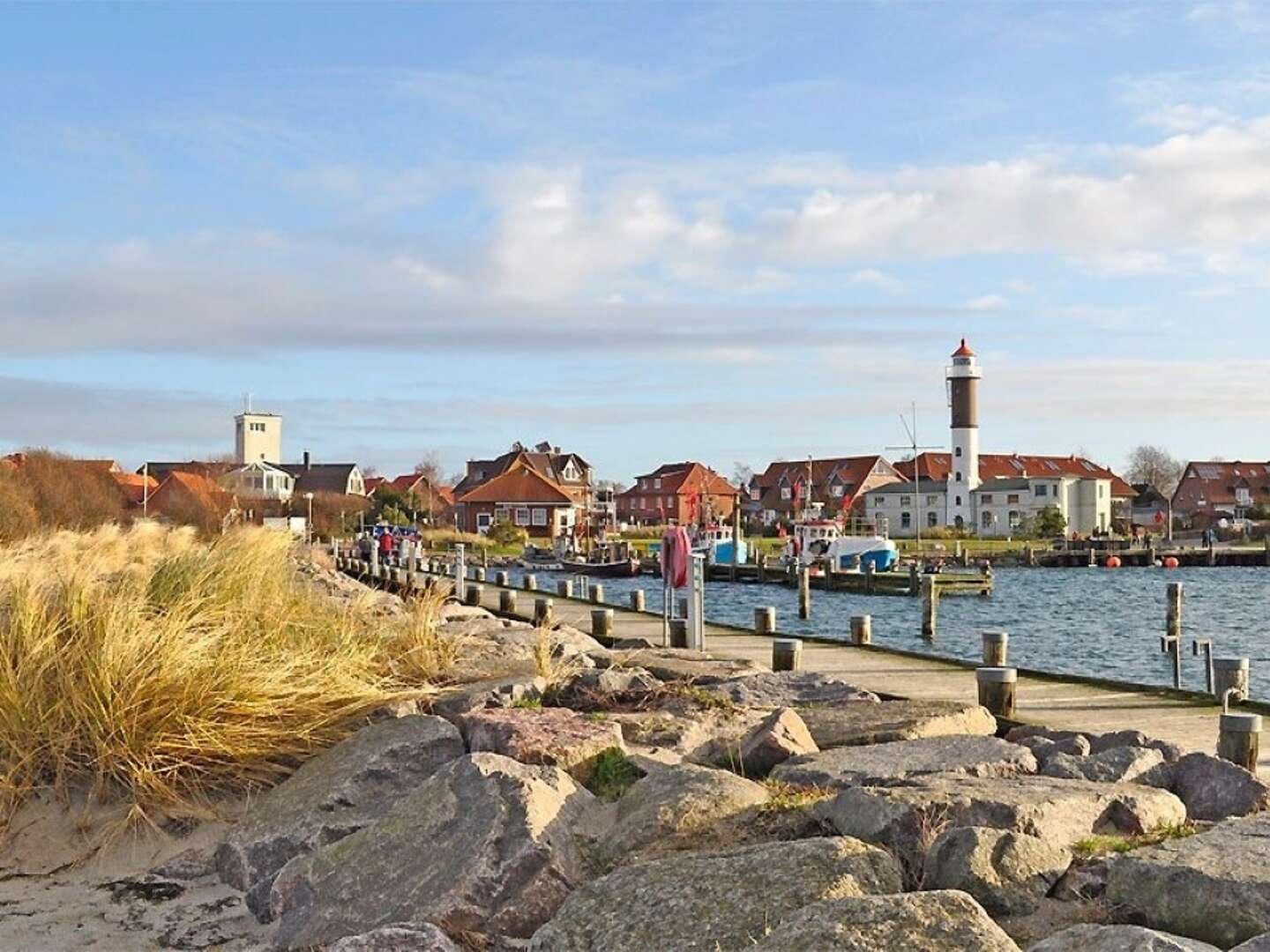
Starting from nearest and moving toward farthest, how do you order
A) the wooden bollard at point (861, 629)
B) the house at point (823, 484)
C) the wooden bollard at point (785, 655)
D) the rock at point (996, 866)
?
the rock at point (996, 866), the wooden bollard at point (785, 655), the wooden bollard at point (861, 629), the house at point (823, 484)

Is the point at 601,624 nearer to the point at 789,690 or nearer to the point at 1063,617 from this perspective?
the point at 789,690

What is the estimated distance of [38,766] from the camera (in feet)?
24.2

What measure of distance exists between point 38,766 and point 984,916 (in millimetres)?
5433

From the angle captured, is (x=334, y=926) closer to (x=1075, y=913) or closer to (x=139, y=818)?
(x=139, y=818)

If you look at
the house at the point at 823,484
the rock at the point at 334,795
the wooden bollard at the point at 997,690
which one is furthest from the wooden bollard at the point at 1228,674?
the house at the point at 823,484

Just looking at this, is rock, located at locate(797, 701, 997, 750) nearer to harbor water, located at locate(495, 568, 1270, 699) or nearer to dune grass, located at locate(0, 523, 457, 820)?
dune grass, located at locate(0, 523, 457, 820)

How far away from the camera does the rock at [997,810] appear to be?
16.9ft

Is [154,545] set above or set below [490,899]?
above

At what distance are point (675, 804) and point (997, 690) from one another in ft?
15.5

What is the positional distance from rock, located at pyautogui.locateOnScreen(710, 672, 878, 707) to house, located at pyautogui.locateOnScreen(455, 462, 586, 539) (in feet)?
264

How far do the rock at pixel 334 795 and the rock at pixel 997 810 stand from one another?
2275 mm

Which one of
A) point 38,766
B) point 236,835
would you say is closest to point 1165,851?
point 236,835

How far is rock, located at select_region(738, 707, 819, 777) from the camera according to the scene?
22.9ft

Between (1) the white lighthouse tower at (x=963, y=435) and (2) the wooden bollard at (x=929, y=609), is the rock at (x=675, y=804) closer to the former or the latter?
(2) the wooden bollard at (x=929, y=609)
